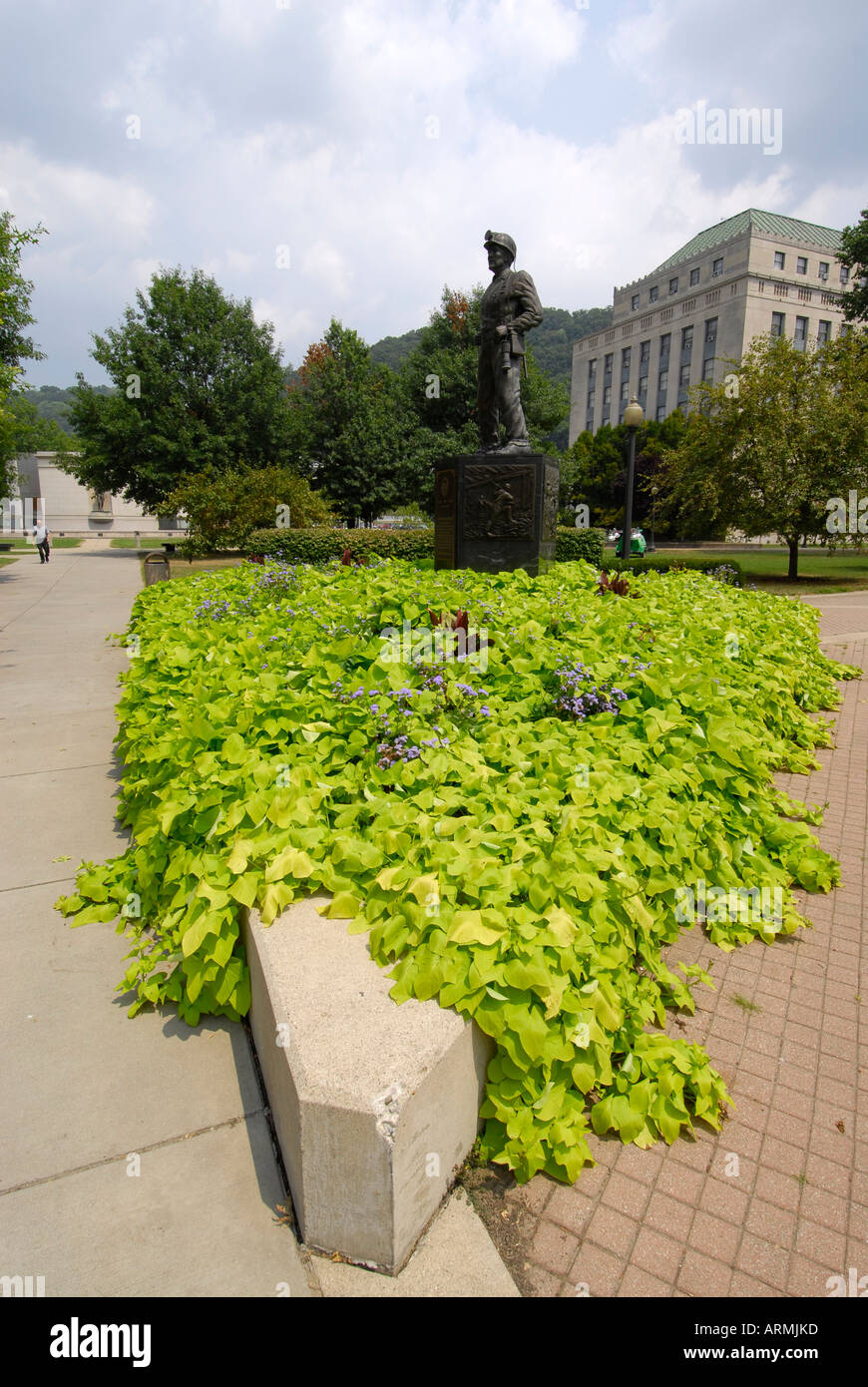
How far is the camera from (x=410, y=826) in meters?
2.82

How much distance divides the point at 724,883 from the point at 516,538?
6.71 metres

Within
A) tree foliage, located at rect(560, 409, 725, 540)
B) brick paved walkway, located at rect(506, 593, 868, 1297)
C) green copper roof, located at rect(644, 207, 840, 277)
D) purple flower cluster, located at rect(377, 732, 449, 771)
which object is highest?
green copper roof, located at rect(644, 207, 840, 277)

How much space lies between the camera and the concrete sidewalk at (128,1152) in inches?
73.4

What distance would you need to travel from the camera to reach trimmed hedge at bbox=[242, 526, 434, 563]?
19984 mm

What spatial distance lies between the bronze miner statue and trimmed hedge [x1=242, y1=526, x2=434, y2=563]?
895 cm

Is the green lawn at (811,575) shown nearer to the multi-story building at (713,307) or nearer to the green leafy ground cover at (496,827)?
the green leafy ground cover at (496,827)

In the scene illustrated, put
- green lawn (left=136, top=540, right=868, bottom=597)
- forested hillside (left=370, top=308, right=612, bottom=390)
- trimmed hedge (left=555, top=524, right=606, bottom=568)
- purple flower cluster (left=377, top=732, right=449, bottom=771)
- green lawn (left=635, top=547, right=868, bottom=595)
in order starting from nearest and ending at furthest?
purple flower cluster (left=377, top=732, right=449, bottom=771), trimmed hedge (left=555, top=524, right=606, bottom=568), green lawn (left=136, top=540, right=868, bottom=597), green lawn (left=635, top=547, right=868, bottom=595), forested hillside (left=370, top=308, right=612, bottom=390)

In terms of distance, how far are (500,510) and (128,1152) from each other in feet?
27.9

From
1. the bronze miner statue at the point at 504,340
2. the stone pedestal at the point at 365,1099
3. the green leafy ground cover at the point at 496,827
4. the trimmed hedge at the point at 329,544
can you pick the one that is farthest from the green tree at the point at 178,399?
the stone pedestal at the point at 365,1099

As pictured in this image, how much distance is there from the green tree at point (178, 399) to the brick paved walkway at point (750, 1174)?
28194 mm

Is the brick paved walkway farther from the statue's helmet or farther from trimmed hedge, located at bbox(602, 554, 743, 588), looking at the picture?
trimmed hedge, located at bbox(602, 554, 743, 588)

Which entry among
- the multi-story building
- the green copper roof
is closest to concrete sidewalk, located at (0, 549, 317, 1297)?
the multi-story building

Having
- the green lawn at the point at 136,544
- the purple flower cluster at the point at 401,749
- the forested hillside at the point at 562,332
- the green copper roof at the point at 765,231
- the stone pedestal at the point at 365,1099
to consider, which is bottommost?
the stone pedestal at the point at 365,1099

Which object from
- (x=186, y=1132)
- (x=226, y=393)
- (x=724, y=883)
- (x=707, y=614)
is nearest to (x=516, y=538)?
(x=707, y=614)
